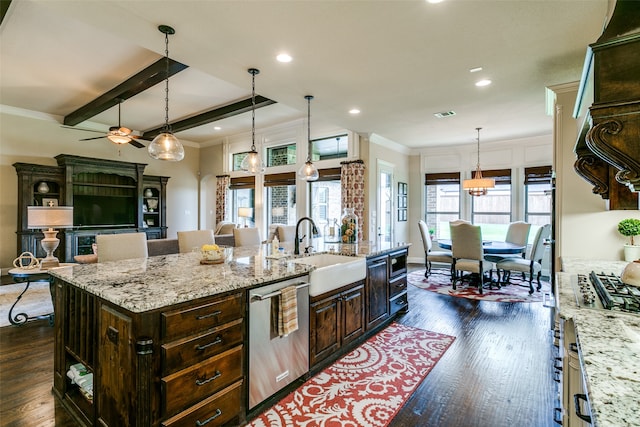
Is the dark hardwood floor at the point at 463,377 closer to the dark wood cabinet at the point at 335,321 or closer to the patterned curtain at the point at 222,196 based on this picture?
the dark wood cabinet at the point at 335,321

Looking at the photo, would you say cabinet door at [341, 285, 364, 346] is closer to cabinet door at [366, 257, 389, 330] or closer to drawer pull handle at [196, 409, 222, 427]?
cabinet door at [366, 257, 389, 330]

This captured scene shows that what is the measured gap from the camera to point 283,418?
2.06 metres

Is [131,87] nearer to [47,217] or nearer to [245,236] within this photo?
[47,217]

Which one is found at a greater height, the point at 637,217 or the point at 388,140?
the point at 388,140

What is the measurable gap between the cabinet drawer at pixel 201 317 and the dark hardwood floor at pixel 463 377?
3.86 ft

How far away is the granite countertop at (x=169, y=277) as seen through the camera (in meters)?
1.64

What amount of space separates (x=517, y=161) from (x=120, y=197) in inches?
375

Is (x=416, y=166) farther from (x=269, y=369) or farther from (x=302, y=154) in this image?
(x=269, y=369)

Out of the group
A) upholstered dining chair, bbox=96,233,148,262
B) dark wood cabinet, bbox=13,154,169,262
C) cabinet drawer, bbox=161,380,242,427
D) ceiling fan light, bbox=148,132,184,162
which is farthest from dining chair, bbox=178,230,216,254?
dark wood cabinet, bbox=13,154,169,262

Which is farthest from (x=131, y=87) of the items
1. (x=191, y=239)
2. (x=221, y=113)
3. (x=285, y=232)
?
(x=285, y=232)

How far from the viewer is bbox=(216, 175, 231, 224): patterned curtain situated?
29.0 ft

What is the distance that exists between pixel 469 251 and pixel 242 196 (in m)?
6.08

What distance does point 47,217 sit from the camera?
3.76m

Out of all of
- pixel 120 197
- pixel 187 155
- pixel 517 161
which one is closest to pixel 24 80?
pixel 120 197
